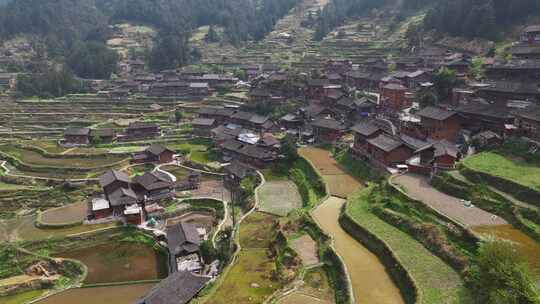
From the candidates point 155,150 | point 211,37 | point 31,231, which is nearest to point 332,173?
point 155,150

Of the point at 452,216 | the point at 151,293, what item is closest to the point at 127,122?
the point at 151,293

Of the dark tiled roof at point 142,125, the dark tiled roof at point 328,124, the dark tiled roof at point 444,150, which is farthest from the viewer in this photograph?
the dark tiled roof at point 142,125

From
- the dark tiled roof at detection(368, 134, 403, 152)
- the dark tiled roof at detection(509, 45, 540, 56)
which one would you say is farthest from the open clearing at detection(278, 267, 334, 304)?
the dark tiled roof at detection(509, 45, 540, 56)

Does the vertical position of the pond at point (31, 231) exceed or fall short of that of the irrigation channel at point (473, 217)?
it falls short

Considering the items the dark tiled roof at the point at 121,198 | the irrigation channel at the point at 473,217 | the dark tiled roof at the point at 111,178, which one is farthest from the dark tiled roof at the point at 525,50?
the dark tiled roof at the point at 111,178

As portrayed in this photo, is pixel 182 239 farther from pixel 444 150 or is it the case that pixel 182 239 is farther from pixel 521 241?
pixel 521 241

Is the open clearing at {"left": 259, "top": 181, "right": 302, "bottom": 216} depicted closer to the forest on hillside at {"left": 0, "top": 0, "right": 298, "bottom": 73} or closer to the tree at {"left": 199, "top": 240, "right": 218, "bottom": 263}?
the tree at {"left": 199, "top": 240, "right": 218, "bottom": 263}

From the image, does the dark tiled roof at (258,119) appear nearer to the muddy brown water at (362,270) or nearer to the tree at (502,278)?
the muddy brown water at (362,270)
